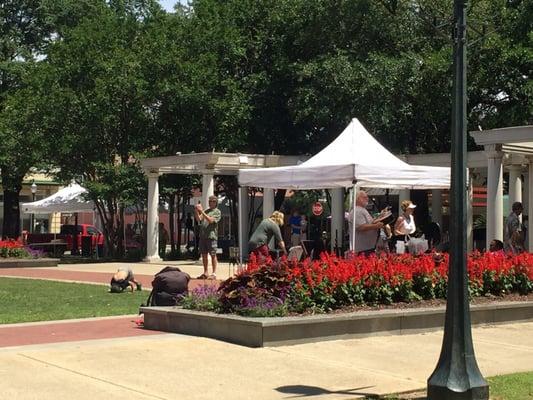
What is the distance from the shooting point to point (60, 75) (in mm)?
30031

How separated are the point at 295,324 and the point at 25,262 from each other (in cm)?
1704

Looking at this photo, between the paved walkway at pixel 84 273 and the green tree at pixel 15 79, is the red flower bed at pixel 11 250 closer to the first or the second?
the paved walkway at pixel 84 273

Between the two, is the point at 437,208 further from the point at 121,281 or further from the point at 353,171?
the point at 353,171

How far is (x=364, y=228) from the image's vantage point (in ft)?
43.7

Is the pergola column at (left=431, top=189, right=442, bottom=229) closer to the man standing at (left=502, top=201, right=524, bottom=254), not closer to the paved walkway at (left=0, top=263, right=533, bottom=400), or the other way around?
the man standing at (left=502, top=201, right=524, bottom=254)

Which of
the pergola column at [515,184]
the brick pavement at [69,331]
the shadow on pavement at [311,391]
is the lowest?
the shadow on pavement at [311,391]

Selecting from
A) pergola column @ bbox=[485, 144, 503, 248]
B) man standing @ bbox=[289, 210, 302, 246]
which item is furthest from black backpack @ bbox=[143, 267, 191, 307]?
man standing @ bbox=[289, 210, 302, 246]

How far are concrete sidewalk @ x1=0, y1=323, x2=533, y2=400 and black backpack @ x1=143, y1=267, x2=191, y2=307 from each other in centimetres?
156

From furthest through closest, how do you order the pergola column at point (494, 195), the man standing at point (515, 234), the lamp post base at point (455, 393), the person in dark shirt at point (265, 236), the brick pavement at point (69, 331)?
1. the pergola column at point (494, 195)
2. the man standing at point (515, 234)
3. the person in dark shirt at point (265, 236)
4. the brick pavement at point (69, 331)
5. the lamp post base at point (455, 393)

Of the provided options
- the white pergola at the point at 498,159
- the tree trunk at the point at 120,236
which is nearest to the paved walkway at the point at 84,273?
the tree trunk at the point at 120,236

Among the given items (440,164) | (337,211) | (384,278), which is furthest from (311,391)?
(337,211)

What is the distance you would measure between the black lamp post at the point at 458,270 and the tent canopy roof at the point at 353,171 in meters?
6.45

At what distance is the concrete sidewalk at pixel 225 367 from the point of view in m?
6.78

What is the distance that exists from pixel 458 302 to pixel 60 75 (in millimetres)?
26099
